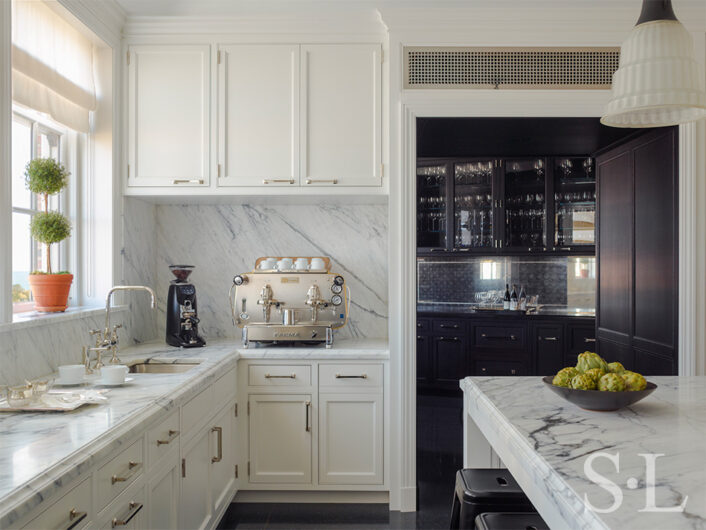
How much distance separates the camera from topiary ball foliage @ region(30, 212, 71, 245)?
244cm

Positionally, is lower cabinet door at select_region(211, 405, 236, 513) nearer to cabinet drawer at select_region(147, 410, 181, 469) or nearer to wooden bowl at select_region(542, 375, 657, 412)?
cabinet drawer at select_region(147, 410, 181, 469)

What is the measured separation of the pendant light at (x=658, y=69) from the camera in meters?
1.52

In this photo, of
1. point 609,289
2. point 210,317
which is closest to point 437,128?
point 609,289

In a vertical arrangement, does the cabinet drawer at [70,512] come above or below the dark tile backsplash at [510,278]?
below

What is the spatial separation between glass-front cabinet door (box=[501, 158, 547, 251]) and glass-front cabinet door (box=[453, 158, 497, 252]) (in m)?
0.13

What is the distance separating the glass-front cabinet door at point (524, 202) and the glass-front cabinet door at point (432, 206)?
0.55 meters

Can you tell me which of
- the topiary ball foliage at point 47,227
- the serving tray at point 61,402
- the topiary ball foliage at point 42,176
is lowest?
the serving tray at point 61,402

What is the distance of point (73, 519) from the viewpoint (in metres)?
1.33

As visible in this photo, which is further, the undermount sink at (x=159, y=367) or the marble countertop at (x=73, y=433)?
the undermount sink at (x=159, y=367)

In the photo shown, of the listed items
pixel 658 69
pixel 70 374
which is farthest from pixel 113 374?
pixel 658 69

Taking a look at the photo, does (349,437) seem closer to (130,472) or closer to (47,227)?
(130,472)

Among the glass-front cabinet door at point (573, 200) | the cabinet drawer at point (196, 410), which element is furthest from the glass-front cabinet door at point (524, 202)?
the cabinet drawer at point (196, 410)

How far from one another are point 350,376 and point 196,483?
0.98 m

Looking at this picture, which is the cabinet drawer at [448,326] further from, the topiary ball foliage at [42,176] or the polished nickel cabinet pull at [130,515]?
the polished nickel cabinet pull at [130,515]
